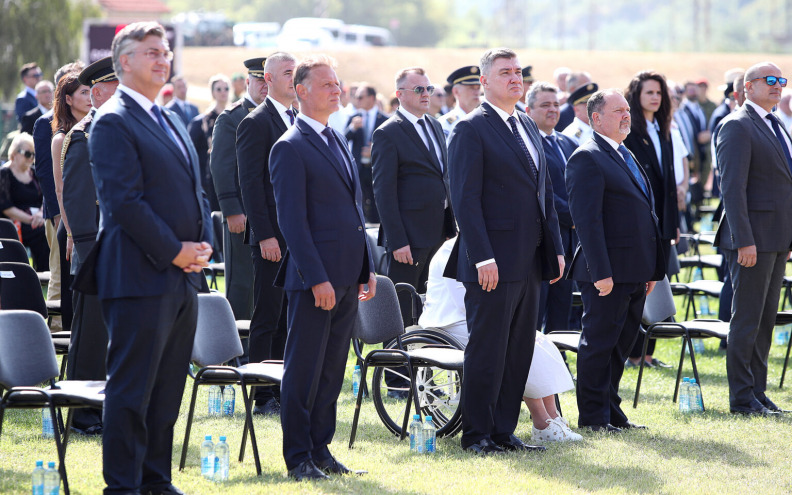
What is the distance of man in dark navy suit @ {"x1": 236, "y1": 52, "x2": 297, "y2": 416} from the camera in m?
6.38

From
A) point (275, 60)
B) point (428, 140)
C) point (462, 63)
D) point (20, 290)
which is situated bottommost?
point (20, 290)

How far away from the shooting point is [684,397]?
6965mm

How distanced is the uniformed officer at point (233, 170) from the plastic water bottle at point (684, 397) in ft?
9.99

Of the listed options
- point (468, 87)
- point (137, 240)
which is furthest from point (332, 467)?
point (468, 87)

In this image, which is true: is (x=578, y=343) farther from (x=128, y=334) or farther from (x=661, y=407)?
(x=128, y=334)

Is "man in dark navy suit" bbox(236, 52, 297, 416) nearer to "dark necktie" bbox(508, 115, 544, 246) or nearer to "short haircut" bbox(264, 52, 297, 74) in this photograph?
A: "short haircut" bbox(264, 52, 297, 74)

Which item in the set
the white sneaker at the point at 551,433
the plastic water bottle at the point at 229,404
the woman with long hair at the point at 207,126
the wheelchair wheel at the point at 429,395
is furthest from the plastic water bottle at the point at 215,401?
the woman with long hair at the point at 207,126

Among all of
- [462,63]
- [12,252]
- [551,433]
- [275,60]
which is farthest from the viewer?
[462,63]

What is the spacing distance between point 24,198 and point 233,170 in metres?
3.50

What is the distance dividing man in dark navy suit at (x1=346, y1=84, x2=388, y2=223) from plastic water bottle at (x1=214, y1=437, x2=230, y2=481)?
35.2 ft

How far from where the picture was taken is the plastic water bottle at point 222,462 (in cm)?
506

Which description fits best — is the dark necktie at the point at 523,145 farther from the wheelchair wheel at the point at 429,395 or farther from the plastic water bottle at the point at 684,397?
the plastic water bottle at the point at 684,397

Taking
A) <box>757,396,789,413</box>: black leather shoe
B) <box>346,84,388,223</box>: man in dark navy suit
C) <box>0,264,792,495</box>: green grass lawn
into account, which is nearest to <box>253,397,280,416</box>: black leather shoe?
<box>0,264,792,495</box>: green grass lawn

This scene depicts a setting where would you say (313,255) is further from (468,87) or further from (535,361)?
(468,87)
